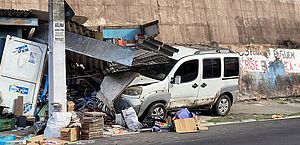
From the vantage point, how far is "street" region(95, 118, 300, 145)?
1046 centimetres

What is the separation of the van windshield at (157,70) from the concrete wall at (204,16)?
3.78m

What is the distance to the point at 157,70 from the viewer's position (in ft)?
44.7

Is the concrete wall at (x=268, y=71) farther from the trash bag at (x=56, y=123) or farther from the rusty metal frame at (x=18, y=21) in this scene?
the trash bag at (x=56, y=123)

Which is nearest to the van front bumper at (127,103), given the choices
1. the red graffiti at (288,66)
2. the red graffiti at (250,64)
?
the red graffiti at (250,64)

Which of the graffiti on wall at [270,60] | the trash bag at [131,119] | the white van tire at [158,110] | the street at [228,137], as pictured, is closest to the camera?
the street at [228,137]

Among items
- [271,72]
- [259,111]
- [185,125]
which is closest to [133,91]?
[185,125]

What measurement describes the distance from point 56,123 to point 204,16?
9.78m

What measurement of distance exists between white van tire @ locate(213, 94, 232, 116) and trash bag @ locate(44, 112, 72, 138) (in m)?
5.42

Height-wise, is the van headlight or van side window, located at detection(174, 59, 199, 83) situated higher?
van side window, located at detection(174, 59, 199, 83)

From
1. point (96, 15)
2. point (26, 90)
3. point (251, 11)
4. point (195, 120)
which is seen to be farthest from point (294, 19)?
point (26, 90)

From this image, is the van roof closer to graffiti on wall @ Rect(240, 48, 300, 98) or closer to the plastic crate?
graffiti on wall @ Rect(240, 48, 300, 98)

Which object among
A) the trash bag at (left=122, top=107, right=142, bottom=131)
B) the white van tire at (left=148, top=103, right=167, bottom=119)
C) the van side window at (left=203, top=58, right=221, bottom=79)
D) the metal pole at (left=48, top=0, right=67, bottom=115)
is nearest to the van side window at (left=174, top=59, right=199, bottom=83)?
the van side window at (left=203, top=58, right=221, bottom=79)

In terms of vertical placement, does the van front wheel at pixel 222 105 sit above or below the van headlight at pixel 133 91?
below

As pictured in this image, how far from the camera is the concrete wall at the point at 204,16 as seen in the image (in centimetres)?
1662
